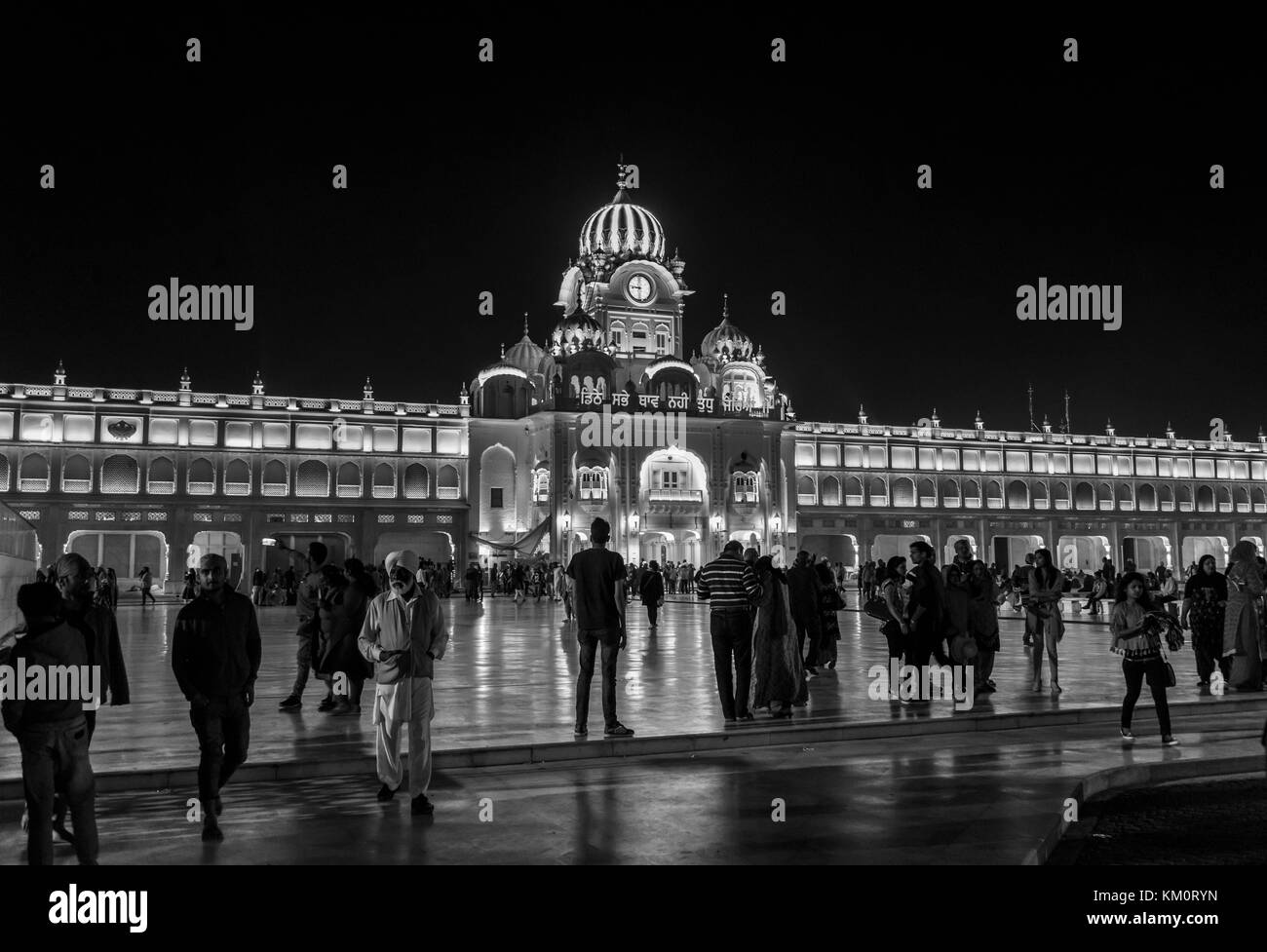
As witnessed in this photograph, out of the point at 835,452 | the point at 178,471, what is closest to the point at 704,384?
the point at 835,452

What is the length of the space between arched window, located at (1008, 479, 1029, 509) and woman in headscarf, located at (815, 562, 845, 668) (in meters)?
58.6

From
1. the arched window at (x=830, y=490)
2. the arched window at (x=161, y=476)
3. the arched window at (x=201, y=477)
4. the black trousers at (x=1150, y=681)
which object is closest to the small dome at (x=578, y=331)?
the arched window at (x=830, y=490)

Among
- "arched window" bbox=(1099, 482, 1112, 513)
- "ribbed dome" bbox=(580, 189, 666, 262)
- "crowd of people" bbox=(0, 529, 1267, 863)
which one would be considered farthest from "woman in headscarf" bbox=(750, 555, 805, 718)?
"arched window" bbox=(1099, 482, 1112, 513)

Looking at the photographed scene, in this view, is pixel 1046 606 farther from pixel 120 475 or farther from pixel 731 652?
pixel 120 475

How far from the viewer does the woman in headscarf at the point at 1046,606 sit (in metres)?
11.3

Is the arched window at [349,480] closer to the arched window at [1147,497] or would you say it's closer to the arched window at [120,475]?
the arched window at [120,475]

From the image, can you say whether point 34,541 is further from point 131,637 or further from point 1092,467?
point 1092,467

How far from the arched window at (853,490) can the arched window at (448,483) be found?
2357 cm

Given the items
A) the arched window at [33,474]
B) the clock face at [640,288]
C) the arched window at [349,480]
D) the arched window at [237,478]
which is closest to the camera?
the arched window at [33,474]

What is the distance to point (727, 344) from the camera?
63.0 metres

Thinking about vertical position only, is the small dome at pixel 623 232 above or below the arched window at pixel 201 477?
above

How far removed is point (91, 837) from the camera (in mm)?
4965

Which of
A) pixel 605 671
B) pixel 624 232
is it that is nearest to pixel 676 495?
pixel 624 232

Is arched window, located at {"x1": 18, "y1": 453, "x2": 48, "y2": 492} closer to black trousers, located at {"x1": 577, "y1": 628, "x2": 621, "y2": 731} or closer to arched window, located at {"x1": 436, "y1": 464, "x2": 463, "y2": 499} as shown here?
arched window, located at {"x1": 436, "y1": 464, "x2": 463, "y2": 499}
